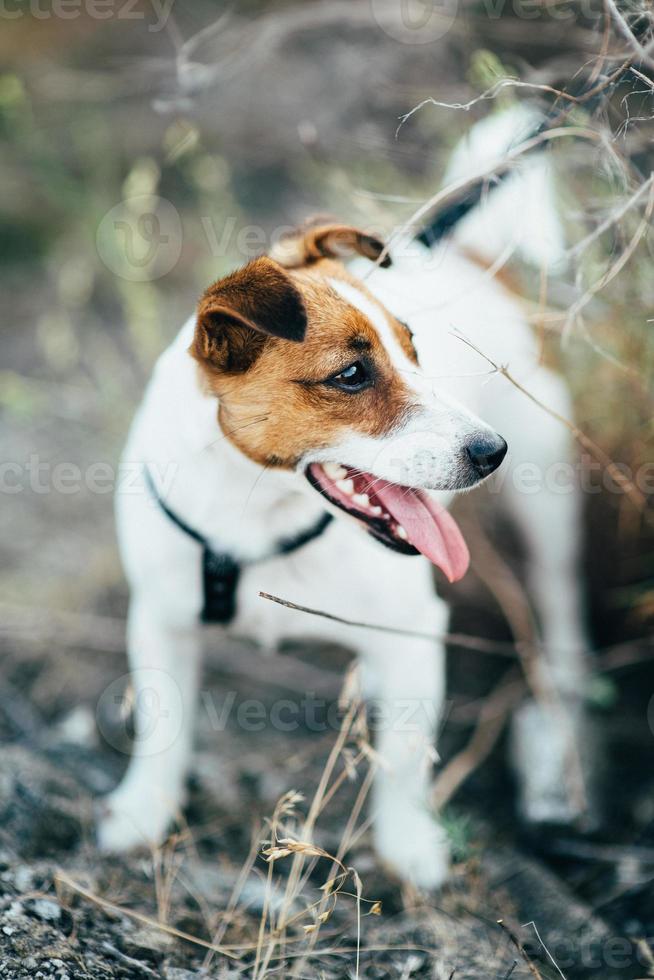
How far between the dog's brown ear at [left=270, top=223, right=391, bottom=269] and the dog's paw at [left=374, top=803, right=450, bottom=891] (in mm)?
1572

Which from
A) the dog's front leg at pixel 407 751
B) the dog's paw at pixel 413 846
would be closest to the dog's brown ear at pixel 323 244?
the dog's front leg at pixel 407 751

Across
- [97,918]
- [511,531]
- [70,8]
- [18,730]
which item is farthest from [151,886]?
[70,8]

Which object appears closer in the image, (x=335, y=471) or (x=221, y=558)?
(x=335, y=471)

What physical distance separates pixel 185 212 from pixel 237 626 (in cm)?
376

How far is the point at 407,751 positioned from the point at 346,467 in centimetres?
93

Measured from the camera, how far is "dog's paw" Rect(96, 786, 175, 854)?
2.43m

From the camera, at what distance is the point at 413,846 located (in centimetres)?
243

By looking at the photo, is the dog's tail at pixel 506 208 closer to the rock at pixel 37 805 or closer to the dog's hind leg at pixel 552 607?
the dog's hind leg at pixel 552 607

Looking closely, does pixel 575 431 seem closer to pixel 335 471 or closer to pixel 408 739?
pixel 335 471

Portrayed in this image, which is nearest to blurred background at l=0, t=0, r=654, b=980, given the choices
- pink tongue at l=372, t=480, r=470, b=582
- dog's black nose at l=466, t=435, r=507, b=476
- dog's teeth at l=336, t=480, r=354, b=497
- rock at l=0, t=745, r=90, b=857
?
rock at l=0, t=745, r=90, b=857

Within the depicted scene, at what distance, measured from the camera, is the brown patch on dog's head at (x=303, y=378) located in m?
1.94

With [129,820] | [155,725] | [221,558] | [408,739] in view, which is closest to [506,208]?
[221,558]

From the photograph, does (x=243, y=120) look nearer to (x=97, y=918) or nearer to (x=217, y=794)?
(x=217, y=794)

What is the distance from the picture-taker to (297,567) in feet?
7.53
